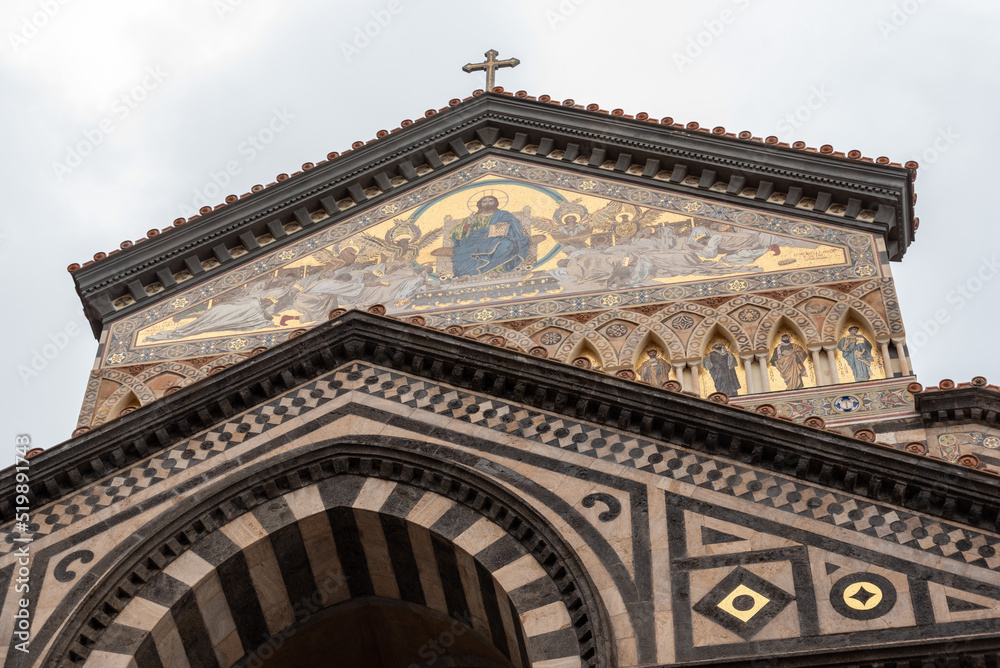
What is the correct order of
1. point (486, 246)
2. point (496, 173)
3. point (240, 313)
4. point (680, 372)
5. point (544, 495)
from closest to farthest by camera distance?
point (544, 495), point (680, 372), point (240, 313), point (486, 246), point (496, 173)

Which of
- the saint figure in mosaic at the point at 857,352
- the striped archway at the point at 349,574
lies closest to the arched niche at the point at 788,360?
the saint figure in mosaic at the point at 857,352

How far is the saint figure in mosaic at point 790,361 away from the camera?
688 inches

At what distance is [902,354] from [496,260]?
5.08 m

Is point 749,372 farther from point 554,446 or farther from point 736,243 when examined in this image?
point 554,446

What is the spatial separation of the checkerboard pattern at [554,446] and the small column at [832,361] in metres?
5.00

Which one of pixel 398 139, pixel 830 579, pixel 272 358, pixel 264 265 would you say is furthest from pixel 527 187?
pixel 830 579

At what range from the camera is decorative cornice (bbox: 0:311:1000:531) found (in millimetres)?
12078

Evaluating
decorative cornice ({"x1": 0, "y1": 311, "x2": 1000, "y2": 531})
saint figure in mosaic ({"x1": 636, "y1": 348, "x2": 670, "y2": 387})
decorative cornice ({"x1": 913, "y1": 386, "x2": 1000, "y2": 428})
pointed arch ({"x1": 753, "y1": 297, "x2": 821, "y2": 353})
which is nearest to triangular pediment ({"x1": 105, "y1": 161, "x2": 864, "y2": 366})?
pointed arch ({"x1": 753, "y1": 297, "x2": 821, "y2": 353})

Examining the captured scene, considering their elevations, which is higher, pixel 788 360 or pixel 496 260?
pixel 496 260

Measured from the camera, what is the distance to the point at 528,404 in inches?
530

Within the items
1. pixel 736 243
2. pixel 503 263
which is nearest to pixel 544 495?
pixel 503 263

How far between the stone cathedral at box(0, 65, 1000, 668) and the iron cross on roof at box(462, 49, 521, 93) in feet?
16.4

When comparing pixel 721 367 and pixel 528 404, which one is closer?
pixel 528 404

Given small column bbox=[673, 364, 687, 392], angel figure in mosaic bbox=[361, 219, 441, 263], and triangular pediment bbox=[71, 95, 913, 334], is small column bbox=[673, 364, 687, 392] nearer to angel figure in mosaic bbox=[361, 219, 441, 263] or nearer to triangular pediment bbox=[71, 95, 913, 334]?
triangular pediment bbox=[71, 95, 913, 334]
